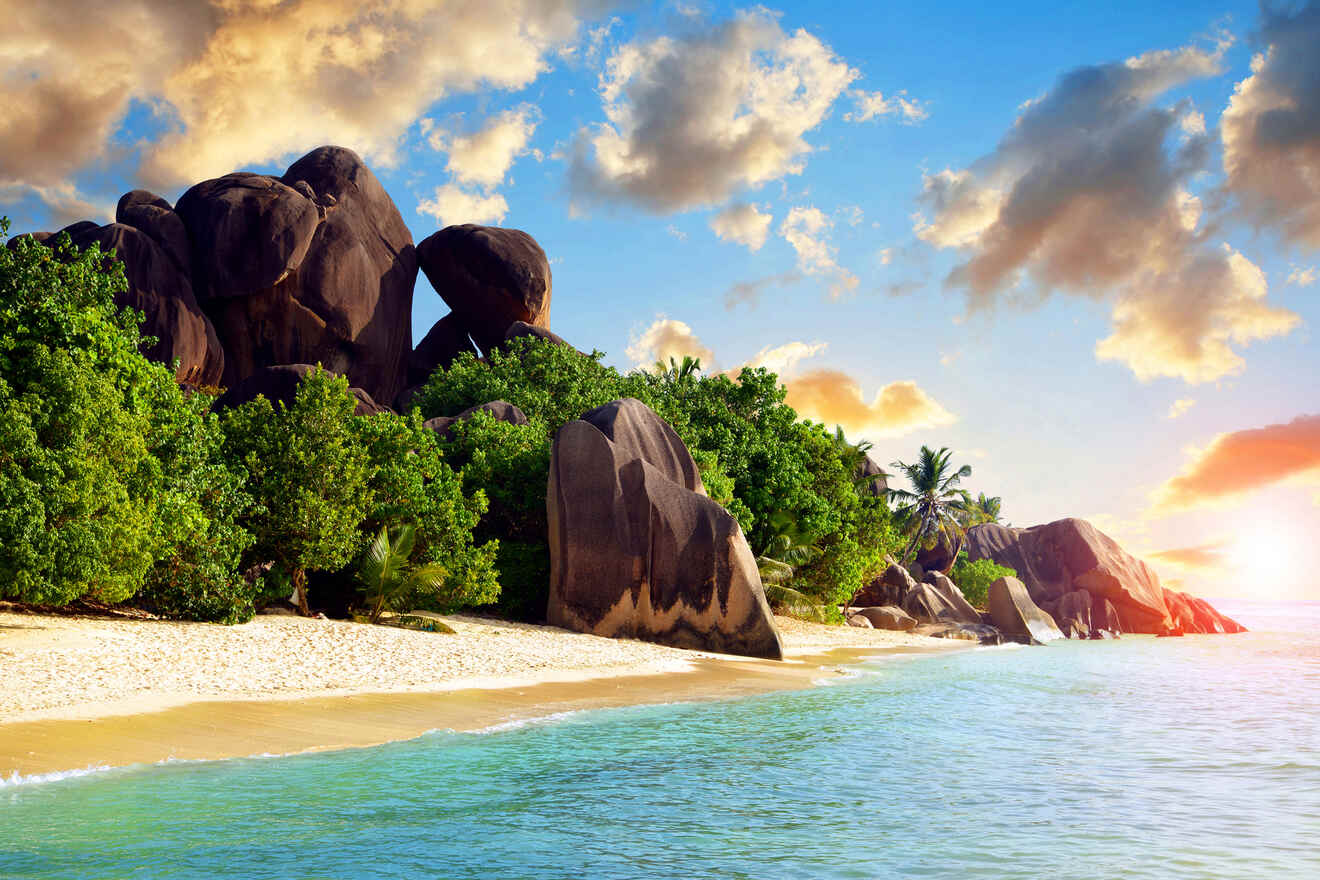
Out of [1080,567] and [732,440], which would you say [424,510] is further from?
[1080,567]

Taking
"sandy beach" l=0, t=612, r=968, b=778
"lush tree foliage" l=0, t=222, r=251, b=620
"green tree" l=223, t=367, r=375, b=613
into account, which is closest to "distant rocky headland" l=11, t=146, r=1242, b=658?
"sandy beach" l=0, t=612, r=968, b=778

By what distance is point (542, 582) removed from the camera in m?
25.0

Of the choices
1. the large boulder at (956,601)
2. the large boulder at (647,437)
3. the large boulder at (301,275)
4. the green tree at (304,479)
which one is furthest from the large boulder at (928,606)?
the green tree at (304,479)

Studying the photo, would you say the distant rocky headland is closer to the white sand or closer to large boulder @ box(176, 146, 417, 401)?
large boulder @ box(176, 146, 417, 401)

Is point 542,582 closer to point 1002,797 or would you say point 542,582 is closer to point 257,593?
point 257,593

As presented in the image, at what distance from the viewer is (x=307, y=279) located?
47.0m

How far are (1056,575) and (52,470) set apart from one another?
61364 millimetres

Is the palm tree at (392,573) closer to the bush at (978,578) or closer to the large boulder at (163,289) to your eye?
the large boulder at (163,289)

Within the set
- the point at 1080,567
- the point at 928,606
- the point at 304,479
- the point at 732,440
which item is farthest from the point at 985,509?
the point at 304,479

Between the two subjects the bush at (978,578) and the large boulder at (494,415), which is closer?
the large boulder at (494,415)

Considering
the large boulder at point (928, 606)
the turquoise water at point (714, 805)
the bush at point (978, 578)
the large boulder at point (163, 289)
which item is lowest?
the turquoise water at point (714, 805)

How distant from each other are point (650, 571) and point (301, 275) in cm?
3102

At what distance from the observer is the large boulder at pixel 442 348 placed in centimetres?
5388

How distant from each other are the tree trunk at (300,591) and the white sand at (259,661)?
44.3 inches
